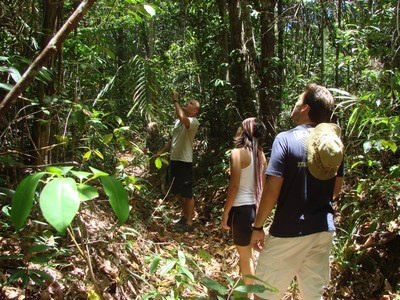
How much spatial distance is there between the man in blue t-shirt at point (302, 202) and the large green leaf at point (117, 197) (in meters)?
1.59

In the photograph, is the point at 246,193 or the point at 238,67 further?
the point at 238,67

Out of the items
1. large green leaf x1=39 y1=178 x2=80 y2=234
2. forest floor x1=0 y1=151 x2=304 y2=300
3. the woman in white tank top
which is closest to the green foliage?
large green leaf x1=39 y1=178 x2=80 y2=234

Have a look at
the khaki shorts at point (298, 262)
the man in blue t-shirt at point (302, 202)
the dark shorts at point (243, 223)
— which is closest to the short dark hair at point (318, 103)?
the man in blue t-shirt at point (302, 202)

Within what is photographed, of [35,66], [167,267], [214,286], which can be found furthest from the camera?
[167,267]

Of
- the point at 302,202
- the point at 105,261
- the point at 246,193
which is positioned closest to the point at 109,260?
the point at 105,261

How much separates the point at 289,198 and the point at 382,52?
3583mm

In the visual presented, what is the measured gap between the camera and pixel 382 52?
5.04m

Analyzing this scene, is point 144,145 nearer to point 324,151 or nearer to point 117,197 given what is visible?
point 324,151

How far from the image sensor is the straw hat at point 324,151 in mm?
2273

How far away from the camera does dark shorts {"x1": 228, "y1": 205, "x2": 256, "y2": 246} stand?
10.8ft

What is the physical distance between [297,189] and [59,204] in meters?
1.88

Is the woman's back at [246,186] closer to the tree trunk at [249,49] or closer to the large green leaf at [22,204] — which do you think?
the large green leaf at [22,204]

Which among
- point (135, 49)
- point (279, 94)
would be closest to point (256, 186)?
point (279, 94)

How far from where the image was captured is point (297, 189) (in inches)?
96.9
